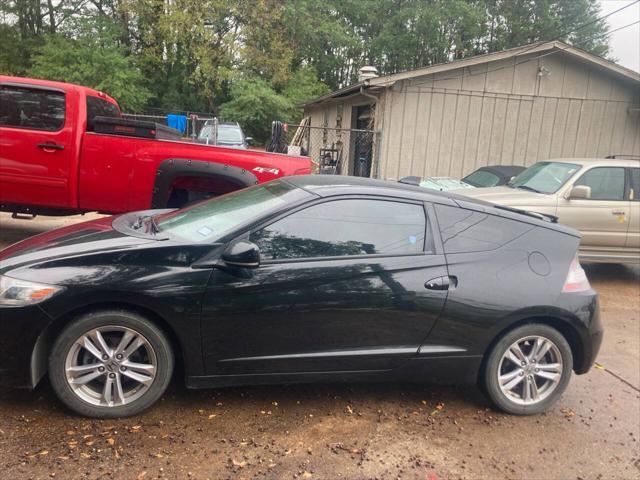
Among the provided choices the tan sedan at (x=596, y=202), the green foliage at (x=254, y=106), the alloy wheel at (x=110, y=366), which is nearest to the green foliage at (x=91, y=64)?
the green foliage at (x=254, y=106)

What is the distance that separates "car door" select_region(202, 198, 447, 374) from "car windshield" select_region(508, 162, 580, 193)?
15.3 ft

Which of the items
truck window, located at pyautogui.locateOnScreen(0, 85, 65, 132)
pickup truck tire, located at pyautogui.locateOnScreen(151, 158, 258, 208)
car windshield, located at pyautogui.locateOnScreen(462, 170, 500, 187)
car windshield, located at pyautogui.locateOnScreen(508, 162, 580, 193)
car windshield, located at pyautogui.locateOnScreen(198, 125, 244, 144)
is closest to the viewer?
pickup truck tire, located at pyautogui.locateOnScreen(151, 158, 258, 208)

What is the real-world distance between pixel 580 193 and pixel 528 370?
429cm

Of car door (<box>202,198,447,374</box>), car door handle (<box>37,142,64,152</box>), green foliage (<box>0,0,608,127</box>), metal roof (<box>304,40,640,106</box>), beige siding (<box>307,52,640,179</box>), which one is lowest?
car door (<box>202,198,447,374</box>)

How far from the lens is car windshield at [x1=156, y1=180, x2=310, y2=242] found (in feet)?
11.3

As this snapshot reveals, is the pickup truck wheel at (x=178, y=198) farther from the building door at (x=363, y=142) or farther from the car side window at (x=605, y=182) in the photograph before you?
the building door at (x=363, y=142)

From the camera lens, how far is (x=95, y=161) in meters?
6.11

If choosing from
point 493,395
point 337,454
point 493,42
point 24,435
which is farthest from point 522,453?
point 493,42

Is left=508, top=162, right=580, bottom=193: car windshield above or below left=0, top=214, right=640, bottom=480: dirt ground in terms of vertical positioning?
above

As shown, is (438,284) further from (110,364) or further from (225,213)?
(110,364)

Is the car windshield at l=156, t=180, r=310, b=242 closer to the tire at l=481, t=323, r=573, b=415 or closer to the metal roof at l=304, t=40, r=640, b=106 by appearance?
the tire at l=481, t=323, r=573, b=415

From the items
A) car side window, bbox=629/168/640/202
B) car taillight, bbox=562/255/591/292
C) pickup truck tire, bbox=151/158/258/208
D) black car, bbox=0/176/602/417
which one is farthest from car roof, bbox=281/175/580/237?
car side window, bbox=629/168/640/202

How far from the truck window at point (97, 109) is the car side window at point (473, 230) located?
463cm

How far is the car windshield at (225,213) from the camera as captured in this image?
3.44 metres
